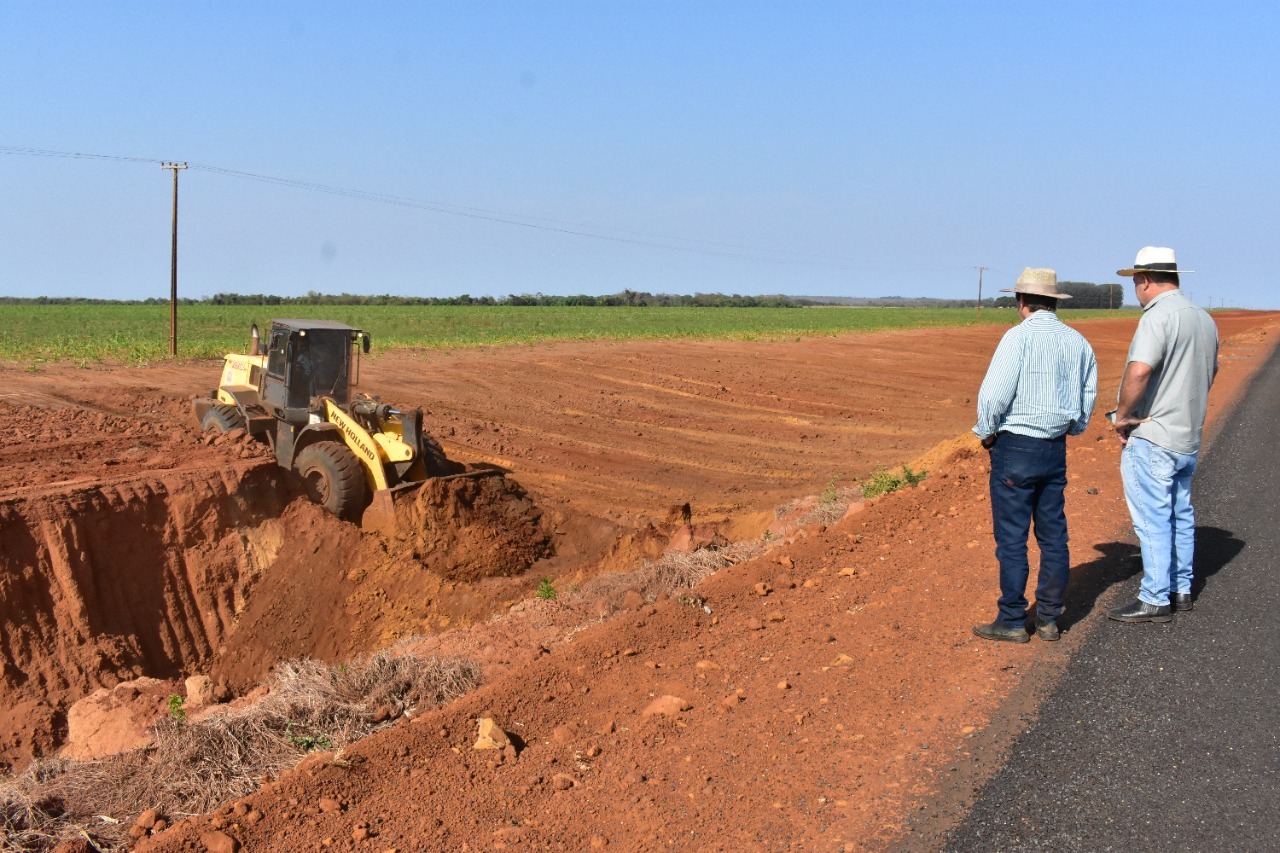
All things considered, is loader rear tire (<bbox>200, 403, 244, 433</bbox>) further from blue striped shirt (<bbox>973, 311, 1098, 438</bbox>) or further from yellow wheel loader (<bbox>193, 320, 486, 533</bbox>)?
blue striped shirt (<bbox>973, 311, 1098, 438</bbox>)

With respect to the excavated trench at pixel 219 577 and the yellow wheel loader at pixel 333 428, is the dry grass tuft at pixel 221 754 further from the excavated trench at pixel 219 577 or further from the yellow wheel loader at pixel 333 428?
the yellow wheel loader at pixel 333 428

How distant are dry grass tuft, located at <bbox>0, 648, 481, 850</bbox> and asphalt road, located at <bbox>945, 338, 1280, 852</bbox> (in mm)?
2996

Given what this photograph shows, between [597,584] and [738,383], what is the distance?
1985cm

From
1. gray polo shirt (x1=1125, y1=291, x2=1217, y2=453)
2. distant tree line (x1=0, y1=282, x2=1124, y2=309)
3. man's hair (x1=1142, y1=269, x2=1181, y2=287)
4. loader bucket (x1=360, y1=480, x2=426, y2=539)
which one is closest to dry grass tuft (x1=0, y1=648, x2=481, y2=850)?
gray polo shirt (x1=1125, y1=291, x2=1217, y2=453)

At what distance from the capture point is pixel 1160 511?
569 centimetres

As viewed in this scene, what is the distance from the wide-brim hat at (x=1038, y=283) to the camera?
5.45 m

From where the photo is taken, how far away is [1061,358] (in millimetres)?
5352

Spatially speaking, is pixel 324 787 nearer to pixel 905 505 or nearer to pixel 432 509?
pixel 905 505

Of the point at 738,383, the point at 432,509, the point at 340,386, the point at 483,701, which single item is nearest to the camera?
the point at 483,701

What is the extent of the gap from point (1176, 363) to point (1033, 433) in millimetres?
1004

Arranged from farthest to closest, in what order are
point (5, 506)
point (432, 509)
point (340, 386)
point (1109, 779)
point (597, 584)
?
point (340, 386) < point (432, 509) < point (5, 506) < point (597, 584) < point (1109, 779)

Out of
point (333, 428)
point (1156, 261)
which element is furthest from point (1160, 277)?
point (333, 428)

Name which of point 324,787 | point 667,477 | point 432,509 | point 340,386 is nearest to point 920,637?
point 324,787

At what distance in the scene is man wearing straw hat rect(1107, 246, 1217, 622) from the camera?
561cm
